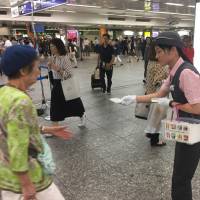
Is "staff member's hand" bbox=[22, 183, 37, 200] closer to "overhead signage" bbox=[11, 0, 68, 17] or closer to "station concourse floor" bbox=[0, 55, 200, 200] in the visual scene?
"station concourse floor" bbox=[0, 55, 200, 200]

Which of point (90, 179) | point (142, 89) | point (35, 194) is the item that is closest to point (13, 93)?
point (35, 194)

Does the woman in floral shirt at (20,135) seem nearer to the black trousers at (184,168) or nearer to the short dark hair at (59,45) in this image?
the black trousers at (184,168)

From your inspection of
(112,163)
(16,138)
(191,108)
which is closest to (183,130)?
(191,108)

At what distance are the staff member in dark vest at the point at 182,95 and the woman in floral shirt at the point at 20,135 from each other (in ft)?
2.96

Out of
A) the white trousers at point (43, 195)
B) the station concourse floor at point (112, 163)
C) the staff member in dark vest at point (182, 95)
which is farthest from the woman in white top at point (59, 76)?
the white trousers at point (43, 195)

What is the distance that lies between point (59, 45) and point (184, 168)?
3216mm

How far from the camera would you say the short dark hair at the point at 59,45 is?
448 cm

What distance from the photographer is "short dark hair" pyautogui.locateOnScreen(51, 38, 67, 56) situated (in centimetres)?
448

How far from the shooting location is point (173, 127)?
185cm

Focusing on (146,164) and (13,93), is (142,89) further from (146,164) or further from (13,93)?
(13,93)

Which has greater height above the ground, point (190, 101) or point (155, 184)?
point (190, 101)

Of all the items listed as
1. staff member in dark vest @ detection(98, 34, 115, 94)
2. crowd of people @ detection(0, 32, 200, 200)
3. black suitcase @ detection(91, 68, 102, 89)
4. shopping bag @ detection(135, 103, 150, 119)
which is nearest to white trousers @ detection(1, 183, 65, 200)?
crowd of people @ detection(0, 32, 200, 200)

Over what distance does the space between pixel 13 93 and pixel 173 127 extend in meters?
1.06

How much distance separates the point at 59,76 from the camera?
15.1ft
